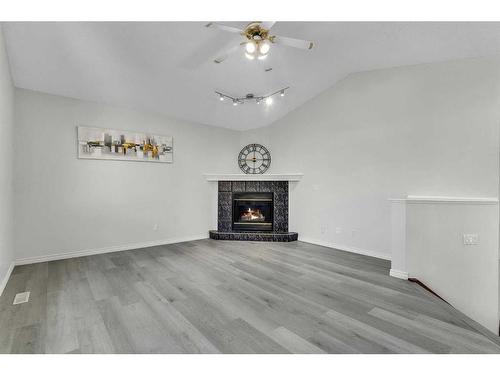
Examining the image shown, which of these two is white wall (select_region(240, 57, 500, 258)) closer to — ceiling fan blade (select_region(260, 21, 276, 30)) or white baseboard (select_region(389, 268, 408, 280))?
white baseboard (select_region(389, 268, 408, 280))

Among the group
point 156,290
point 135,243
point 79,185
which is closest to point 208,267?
point 156,290

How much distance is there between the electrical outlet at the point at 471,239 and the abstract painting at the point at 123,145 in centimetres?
465

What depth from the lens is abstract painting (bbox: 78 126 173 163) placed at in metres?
3.71

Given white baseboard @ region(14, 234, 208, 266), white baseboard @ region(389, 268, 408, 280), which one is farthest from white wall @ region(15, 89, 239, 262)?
white baseboard @ region(389, 268, 408, 280)

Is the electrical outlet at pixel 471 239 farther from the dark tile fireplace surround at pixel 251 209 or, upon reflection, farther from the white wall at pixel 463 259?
the dark tile fireplace surround at pixel 251 209

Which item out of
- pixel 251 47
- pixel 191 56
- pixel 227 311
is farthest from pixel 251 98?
pixel 227 311

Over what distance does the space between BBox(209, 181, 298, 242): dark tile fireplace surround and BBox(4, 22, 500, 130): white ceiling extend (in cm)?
184

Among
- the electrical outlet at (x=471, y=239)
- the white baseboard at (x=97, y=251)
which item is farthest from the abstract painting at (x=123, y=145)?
the electrical outlet at (x=471, y=239)

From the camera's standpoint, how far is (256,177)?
485cm

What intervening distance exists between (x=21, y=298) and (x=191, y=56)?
130 inches

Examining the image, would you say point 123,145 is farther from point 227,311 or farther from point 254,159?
point 227,311

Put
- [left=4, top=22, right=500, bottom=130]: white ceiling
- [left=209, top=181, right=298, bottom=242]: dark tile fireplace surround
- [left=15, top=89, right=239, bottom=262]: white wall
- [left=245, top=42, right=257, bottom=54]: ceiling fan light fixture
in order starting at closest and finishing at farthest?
[left=245, top=42, right=257, bottom=54]: ceiling fan light fixture, [left=4, top=22, right=500, bottom=130]: white ceiling, [left=15, top=89, right=239, bottom=262]: white wall, [left=209, top=181, right=298, bottom=242]: dark tile fireplace surround
